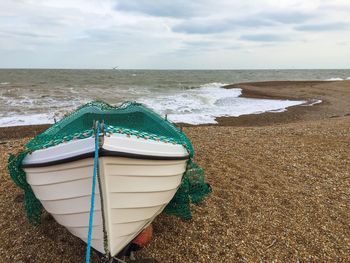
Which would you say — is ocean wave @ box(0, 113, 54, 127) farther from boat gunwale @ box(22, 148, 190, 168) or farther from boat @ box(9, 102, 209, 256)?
boat gunwale @ box(22, 148, 190, 168)

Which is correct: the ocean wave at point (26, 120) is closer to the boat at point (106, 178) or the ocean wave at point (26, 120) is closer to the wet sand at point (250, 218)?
the wet sand at point (250, 218)

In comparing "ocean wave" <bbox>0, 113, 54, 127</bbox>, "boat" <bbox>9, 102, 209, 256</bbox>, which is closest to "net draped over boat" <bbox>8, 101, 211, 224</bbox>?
"boat" <bbox>9, 102, 209, 256</bbox>

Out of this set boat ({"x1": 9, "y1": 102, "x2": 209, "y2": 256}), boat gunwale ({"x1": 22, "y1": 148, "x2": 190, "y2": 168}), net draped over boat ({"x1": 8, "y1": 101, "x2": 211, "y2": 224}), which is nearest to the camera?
boat gunwale ({"x1": 22, "y1": 148, "x2": 190, "y2": 168})

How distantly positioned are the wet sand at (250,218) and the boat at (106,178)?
842mm

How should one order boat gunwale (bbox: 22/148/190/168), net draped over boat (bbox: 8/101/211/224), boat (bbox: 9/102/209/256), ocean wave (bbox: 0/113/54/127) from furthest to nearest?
ocean wave (bbox: 0/113/54/127) < net draped over boat (bbox: 8/101/211/224) < boat (bbox: 9/102/209/256) < boat gunwale (bbox: 22/148/190/168)

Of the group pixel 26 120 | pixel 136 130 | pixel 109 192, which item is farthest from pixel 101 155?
pixel 26 120

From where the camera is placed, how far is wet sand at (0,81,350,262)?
4.59 meters

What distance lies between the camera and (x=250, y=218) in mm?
5359

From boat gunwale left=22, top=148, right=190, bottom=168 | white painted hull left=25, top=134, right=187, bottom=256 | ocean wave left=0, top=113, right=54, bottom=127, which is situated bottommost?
ocean wave left=0, top=113, right=54, bottom=127

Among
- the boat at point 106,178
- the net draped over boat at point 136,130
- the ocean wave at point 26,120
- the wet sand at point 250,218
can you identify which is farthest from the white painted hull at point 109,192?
the ocean wave at point 26,120

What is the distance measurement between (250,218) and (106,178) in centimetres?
283

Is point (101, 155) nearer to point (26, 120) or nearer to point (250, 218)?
point (250, 218)

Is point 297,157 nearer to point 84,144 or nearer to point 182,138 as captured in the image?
point 182,138

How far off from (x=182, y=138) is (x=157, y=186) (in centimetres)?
123
